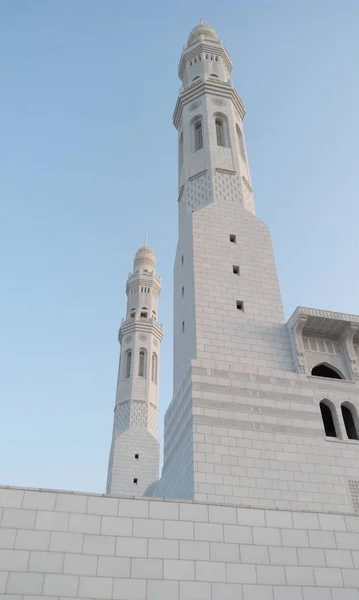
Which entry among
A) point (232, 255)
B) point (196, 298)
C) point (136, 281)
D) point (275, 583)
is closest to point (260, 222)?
point (232, 255)

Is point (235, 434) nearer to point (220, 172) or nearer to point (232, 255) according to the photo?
point (232, 255)

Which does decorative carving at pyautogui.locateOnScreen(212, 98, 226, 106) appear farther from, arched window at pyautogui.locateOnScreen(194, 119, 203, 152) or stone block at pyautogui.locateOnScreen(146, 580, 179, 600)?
stone block at pyautogui.locateOnScreen(146, 580, 179, 600)

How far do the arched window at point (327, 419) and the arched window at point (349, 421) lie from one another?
0.47 metres

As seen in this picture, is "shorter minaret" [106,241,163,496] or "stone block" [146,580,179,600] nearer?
"stone block" [146,580,179,600]

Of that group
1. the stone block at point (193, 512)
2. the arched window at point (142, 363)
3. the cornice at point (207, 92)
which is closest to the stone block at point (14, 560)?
the stone block at point (193, 512)

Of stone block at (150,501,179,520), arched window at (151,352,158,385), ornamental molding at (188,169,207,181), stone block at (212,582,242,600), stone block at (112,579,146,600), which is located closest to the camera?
stone block at (112,579,146,600)

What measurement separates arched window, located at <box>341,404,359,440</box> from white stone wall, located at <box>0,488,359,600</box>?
23.1 feet

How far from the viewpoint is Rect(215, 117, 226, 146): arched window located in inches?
1005

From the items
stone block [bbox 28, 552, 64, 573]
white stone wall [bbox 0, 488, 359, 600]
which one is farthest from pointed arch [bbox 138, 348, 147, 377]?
stone block [bbox 28, 552, 64, 573]

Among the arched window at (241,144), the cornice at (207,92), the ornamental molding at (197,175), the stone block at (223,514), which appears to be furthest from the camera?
the cornice at (207,92)

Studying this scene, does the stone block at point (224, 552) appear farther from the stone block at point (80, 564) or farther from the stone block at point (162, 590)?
the stone block at point (80, 564)

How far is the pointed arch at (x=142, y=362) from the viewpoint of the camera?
38.5 meters

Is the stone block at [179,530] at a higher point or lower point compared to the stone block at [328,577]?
higher

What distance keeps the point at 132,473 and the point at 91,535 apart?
24.2 m
